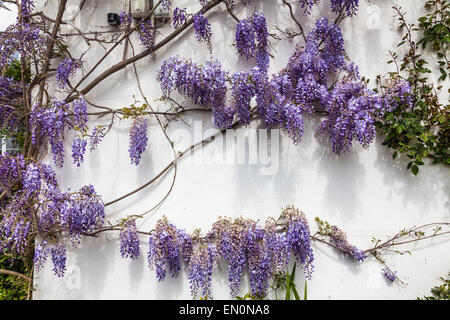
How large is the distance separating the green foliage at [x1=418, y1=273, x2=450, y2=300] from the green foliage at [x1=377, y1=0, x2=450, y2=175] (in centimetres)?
87

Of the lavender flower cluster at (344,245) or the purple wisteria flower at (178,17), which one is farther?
the purple wisteria flower at (178,17)

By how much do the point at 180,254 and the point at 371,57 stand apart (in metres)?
2.26

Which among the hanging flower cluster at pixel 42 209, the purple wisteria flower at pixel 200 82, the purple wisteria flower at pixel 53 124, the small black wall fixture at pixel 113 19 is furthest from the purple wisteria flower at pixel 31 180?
the small black wall fixture at pixel 113 19

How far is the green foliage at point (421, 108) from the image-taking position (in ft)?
9.09

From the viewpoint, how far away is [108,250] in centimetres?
288

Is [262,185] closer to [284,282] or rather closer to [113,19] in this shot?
[284,282]

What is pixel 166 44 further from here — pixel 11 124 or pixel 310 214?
pixel 310 214

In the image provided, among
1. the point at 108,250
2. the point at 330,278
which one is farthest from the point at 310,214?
the point at 108,250

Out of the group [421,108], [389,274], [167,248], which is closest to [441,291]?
[389,274]

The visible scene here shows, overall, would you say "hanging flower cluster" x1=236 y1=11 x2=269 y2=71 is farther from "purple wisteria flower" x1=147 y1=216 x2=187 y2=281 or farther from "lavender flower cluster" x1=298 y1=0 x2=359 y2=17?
"purple wisteria flower" x1=147 y1=216 x2=187 y2=281

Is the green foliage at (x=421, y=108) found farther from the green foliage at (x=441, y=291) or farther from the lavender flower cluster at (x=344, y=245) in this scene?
the green foliage at (x=441, y=291)

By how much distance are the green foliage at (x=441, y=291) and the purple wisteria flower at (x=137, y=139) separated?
2501 mm

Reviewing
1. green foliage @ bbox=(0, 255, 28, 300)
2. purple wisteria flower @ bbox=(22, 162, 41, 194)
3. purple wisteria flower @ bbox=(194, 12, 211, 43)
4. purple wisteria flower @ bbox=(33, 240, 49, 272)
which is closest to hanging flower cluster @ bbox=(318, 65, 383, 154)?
purple wisteria flower @ bbox=(194, 12, 211, 43)

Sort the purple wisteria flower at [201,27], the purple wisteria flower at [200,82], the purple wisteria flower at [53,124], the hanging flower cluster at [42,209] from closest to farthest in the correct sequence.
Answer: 1. the hanging flower cluster at [42,209]
2. the purple wisteria flower at [53,124]
3. the purple wisteria flower at [200,82]
4. the purple wisteria flower at [201,27]
